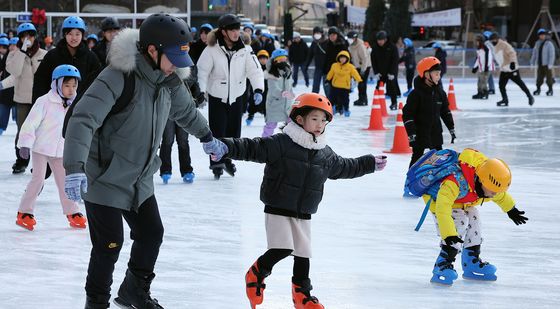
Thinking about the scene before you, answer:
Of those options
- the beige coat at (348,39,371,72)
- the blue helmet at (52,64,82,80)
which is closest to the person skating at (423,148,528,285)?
the blue helmet at (52,64,82,80)

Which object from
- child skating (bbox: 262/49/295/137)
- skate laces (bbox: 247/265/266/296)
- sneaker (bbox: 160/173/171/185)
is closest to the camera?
skate laces (bbox: 247/265/266/296)

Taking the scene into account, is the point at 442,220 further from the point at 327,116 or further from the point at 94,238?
the point at 94,238

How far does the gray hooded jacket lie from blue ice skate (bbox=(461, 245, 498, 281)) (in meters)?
2.21

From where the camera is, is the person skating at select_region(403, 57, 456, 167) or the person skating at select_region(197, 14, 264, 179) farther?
the person skating at select_region(197, 14, 264, 179)

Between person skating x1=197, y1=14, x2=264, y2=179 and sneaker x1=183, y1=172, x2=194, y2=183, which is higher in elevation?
person skating x1=197, y1=14, x2=264, y2=179

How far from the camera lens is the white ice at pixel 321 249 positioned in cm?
563

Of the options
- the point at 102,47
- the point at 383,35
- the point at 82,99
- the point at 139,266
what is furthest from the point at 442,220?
the point at 383,35

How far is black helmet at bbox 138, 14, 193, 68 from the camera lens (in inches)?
182

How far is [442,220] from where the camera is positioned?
5832 millimetres

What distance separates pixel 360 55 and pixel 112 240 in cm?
1799

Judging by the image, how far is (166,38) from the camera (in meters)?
4.61

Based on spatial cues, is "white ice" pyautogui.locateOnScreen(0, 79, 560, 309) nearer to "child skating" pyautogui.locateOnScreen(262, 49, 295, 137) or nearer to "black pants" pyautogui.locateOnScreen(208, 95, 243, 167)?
"black pants" pyautogui.locateOnScreen(208, 95, 243, 167)

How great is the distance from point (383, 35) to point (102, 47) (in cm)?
999

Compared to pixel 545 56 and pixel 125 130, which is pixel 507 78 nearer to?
pixel 545 56
